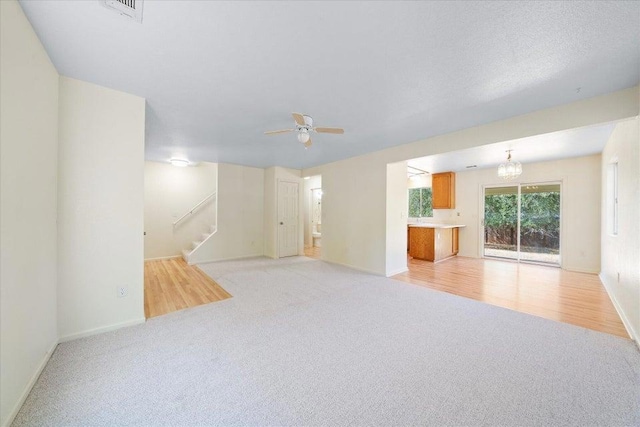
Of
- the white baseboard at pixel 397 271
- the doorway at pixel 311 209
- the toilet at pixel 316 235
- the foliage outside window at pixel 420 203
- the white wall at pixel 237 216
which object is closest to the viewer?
the white baseboard at pixel 397 271

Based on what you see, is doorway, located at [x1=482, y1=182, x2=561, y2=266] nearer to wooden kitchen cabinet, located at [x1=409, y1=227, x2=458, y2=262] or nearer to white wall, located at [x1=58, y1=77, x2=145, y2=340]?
wooden kitchen cabinet, located at [x1=409, y1=227, x2=458, y2=262]

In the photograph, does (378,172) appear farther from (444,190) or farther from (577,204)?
(577,204)

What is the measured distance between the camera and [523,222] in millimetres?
5609

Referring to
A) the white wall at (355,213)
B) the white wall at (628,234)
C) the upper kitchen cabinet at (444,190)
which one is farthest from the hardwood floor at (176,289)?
the upper kitchen cabinet at (444,190)

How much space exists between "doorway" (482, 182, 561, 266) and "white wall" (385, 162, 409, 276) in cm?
292

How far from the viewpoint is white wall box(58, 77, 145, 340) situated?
216 centimetres

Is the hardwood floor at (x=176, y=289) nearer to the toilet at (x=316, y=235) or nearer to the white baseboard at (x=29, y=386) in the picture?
the white baseboard at (x=29, y=386)

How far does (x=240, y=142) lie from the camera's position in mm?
4086

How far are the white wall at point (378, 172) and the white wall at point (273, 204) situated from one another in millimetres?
488

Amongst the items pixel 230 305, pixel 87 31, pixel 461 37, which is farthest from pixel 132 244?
pixel 461 37

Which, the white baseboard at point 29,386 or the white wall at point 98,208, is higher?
the white wall at point 98,208

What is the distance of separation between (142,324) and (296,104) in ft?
9.71

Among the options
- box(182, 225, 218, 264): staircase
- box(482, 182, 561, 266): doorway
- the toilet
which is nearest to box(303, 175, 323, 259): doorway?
the toilet

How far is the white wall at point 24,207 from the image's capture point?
4.35ft
